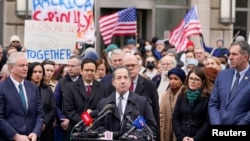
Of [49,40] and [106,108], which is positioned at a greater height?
[49,40]

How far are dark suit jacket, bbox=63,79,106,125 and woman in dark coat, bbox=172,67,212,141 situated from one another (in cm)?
107

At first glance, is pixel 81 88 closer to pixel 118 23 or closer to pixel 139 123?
pixel 139 123

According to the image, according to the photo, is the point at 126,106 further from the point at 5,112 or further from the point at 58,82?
the point at 58,82

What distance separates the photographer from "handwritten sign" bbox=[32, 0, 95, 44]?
16875mm

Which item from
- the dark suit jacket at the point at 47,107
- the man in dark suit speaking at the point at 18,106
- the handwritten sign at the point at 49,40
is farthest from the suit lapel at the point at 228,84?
the handwritten sign at the point at 49,40

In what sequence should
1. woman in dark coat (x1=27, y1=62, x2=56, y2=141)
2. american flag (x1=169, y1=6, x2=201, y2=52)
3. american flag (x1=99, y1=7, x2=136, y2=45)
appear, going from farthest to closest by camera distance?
american flag (x1=169, y1=6, x2=201, y2=52)
american flag (x1=99, y1=7, x2=136, y2=45)
woman in dark coat (x1=27, y1=62, x2=56, y2=141)

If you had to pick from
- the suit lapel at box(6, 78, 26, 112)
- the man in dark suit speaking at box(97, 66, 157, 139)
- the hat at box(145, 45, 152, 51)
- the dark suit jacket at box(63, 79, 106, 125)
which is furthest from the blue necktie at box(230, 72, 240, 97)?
the hat at box(145, 45, 152, 51)

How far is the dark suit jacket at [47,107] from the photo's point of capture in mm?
12945

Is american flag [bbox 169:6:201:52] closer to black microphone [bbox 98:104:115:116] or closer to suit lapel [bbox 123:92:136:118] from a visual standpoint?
suit lapel [bbox 123:92:136:118]

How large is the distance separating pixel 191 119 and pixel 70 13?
545cm

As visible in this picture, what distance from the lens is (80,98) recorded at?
12.7 m

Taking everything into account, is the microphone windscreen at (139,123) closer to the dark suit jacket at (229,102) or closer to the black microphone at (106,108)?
Answer: the black microphone at (106,108)

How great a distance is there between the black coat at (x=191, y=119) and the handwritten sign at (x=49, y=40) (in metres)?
3.47

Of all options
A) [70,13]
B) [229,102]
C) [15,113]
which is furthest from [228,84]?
[70,13]
